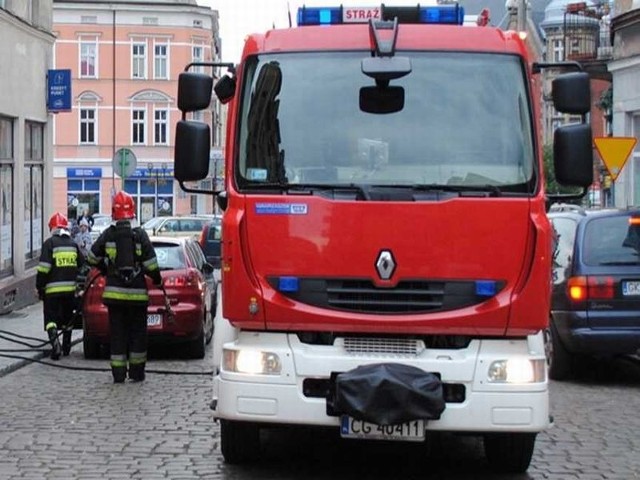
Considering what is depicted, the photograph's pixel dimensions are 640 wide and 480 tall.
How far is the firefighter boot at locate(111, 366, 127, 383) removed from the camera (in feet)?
40.5

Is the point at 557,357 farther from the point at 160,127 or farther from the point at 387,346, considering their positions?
the point at 160,127

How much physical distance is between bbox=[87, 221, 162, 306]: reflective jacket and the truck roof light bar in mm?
4414

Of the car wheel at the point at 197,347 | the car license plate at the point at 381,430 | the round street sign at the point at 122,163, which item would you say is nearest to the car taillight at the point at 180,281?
the car wheel at the point at 197,347

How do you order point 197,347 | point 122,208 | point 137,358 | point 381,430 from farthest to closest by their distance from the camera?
point 197,347, point 137,358, point 122,208, point 381,430

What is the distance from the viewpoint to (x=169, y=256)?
14930 millimetres

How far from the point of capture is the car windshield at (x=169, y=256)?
1474cm

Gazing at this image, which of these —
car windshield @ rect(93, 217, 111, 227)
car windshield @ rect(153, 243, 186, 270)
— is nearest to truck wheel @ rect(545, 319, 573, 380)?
car windshield @ rect(153, 243, 186, 270)

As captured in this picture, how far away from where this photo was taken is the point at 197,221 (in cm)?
3675

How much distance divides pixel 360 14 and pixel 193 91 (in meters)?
1.43

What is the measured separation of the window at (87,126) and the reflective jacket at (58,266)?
2243 inches

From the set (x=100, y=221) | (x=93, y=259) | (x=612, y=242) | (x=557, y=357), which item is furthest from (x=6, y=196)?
(x=100, y=221)

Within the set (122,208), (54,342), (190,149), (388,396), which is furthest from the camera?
(54,342)

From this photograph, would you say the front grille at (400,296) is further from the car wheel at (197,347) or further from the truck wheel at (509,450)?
the car wheel at (197,347)

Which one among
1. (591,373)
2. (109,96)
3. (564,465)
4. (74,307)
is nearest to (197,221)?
(74,307)
